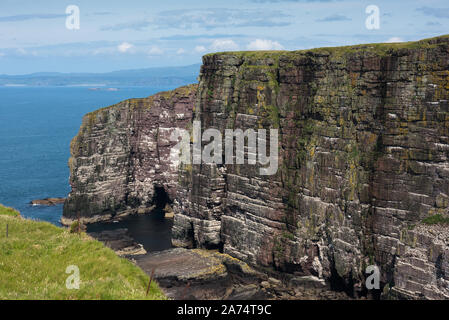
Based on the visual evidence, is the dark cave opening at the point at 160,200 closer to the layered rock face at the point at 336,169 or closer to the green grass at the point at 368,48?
the layered rock face at the point at 336,169

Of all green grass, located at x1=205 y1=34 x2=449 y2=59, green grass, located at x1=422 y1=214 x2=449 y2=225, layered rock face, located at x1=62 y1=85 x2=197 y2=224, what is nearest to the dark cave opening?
layered rock face, located at x1=62 y1=85 x2=197 y2=224

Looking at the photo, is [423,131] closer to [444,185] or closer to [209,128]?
[444,185]

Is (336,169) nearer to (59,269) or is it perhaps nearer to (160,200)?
(59,269)

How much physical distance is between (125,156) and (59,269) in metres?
Result: 61.9

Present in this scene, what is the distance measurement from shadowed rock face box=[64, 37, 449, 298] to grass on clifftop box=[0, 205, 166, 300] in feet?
82.5

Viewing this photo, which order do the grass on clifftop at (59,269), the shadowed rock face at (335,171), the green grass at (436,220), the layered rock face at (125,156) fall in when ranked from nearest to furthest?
the grass on clifftop at (59,269) → the green grass at (436,220) → the shadowed rock face at (335,171) → the layered rock face at (125,156)

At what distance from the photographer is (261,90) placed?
67.8m

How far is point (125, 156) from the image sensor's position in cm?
9869

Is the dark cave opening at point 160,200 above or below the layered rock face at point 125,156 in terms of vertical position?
below

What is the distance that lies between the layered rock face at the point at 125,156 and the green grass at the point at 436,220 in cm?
5313

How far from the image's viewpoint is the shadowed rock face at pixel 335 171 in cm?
5072

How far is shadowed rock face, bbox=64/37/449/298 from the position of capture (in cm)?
5072

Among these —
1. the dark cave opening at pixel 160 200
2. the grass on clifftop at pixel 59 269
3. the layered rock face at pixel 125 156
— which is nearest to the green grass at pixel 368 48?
the layered rock face at pixel 125 156

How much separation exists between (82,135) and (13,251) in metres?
57.0
